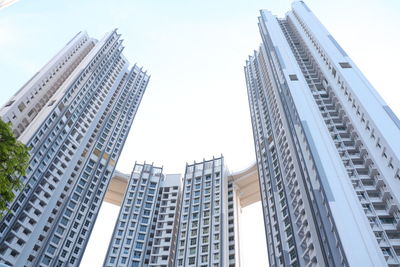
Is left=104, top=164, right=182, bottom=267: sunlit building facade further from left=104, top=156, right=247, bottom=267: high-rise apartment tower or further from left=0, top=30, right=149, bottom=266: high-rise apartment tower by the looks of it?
left=0, top=30, right=149, bottom=266: high-rise apartment tower

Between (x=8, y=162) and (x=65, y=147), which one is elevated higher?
(x=65, y=147)

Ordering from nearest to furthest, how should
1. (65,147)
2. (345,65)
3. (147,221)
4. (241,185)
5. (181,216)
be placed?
(345,65), (65,147), (181,216), (147,221), (241,185)

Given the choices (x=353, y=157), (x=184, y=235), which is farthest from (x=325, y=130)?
(x=184, y=235)

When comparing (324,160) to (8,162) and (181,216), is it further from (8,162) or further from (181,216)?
(181,216)

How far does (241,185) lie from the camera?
7425 cm

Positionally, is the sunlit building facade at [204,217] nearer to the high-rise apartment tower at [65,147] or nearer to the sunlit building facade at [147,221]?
the sunlit building facade at [147,221]

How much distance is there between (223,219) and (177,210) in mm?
13699

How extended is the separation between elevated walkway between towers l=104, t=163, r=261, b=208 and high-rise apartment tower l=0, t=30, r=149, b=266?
14455mm

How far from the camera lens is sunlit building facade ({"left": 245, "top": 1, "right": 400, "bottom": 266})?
29.3 m

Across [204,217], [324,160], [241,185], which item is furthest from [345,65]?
[241,185]

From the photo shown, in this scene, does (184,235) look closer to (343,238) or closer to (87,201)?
(87,201)

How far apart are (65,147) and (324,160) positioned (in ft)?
127

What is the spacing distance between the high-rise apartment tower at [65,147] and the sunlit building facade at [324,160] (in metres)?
26.8

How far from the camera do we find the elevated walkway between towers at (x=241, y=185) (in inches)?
2835
